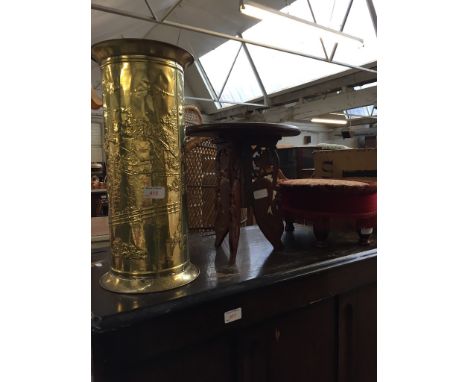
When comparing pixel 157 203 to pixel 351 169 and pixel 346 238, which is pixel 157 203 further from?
pixel 351 169

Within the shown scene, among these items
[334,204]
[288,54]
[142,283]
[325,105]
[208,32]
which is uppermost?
[288,54]

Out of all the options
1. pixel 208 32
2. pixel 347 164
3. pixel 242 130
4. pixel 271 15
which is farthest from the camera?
pixel 208 32

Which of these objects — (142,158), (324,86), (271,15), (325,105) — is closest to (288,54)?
(324,86)

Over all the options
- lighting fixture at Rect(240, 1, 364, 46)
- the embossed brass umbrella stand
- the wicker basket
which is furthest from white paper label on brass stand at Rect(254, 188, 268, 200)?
lighting fixture at Rect(240, 1, 364, 46)

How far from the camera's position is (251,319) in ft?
2.72

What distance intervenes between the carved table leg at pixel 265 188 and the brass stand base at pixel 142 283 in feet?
1.17

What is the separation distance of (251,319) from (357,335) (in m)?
0.50

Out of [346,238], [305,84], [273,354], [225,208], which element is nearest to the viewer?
[273,354]

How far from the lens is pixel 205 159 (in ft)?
5.62

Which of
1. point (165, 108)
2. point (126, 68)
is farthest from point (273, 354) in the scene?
point (126, 68)

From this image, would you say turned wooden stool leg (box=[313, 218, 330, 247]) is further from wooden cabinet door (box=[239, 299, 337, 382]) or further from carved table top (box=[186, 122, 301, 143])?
carved table top (box=[186, 122, 301, 143])

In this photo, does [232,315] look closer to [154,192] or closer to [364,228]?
[154,192]

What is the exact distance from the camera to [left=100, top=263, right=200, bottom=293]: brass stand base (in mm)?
765

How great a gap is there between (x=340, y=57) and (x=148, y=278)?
5225 mm
